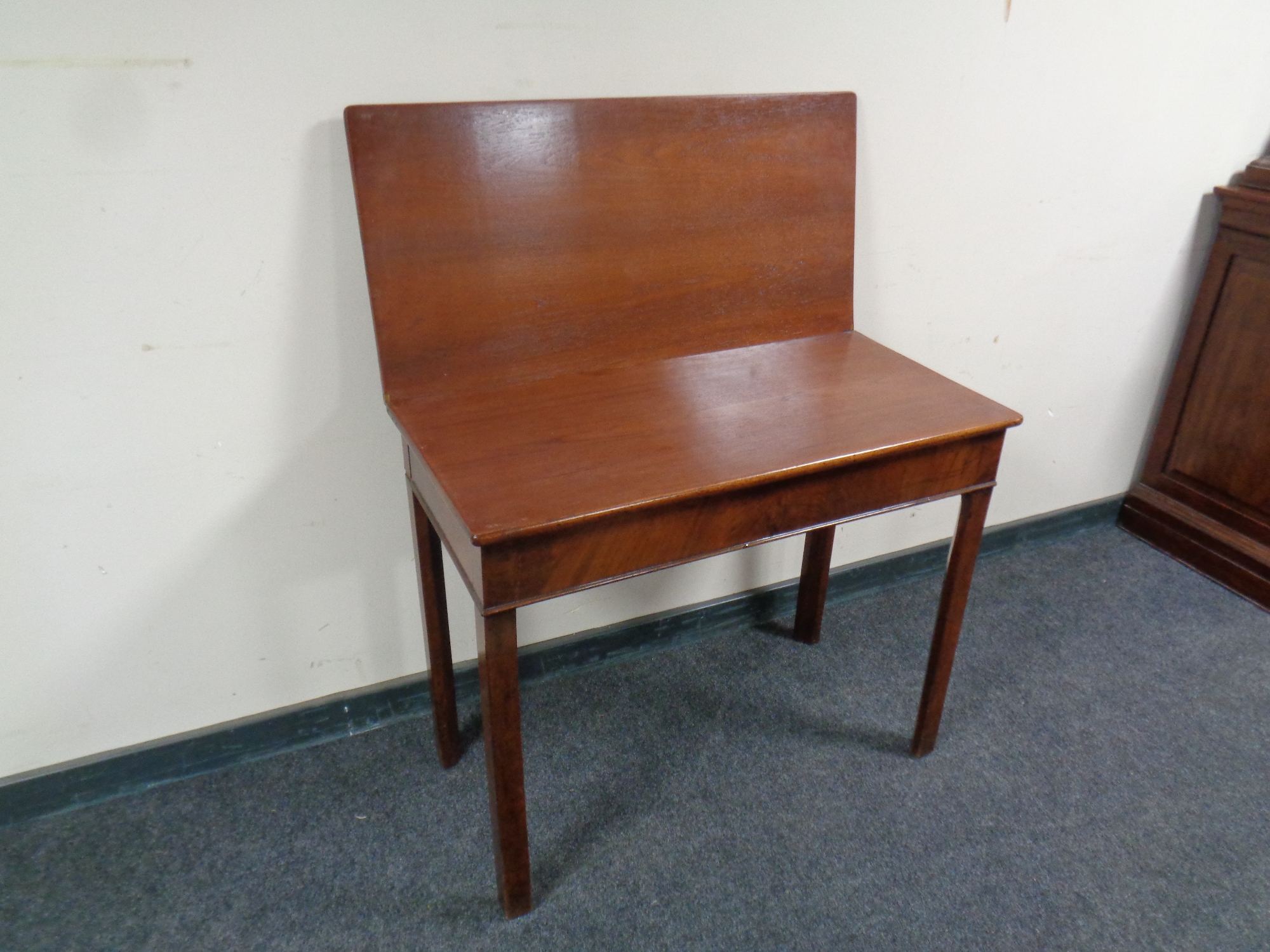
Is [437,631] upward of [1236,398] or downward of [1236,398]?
downward

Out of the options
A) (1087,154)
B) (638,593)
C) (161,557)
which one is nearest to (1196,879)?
(638,593)

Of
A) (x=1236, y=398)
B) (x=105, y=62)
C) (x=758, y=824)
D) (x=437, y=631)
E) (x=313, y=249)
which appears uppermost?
(x=105, y=62)

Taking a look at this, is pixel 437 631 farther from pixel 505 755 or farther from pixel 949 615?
pixel 949 615

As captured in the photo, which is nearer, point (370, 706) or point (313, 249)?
point (313, 249)

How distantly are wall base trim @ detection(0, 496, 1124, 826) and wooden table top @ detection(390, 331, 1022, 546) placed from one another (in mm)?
591

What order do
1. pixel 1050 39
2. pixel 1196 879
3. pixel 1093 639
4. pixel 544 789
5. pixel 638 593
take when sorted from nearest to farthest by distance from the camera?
pixel 1196 879 < pixel 544 789 < pixel 1050 39 < pixel 638 593 < pixel 1093 639

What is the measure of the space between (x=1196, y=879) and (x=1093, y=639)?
57 cm

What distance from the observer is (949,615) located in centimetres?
141

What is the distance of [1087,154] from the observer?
5.65 ft

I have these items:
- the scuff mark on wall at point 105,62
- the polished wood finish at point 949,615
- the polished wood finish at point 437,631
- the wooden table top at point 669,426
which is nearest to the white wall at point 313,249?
the scuff mark on wall at point 105,62

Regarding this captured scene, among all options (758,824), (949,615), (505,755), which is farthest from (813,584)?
(505,755)

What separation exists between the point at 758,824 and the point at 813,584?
0.49m

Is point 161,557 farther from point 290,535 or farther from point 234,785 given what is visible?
point 234,785

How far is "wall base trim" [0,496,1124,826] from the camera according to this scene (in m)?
1.41
